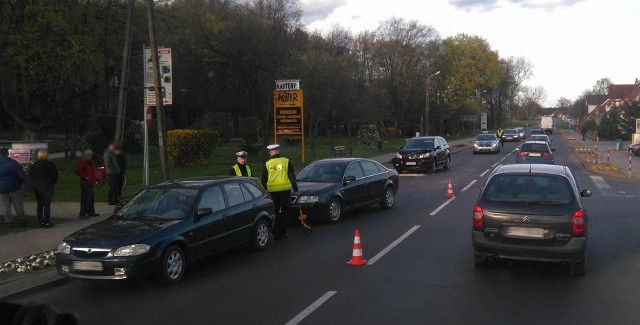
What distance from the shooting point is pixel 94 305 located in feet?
23.0

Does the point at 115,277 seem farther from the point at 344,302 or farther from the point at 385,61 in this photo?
the point at 385,61

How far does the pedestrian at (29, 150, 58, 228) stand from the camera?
1190 cm

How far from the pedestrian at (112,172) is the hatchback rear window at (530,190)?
10.4m

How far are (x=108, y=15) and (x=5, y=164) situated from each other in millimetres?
15534

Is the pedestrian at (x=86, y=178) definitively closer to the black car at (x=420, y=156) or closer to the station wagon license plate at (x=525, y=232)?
the station wagon license plate at (x=525, y=232)

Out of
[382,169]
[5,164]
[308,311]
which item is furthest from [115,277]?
[382,169]

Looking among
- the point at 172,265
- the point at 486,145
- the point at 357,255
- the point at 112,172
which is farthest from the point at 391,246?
the point at 486,145

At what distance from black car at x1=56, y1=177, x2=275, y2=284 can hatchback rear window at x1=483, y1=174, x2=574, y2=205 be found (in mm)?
3880

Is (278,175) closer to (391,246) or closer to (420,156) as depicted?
(391,246)

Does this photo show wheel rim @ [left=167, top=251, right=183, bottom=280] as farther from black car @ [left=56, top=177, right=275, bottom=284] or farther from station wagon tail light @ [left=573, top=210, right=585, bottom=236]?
station wagon tail light @ [left=573, top=210, right=585, bottom=236]

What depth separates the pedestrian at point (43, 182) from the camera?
11898 mm

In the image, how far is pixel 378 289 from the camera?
736 cm

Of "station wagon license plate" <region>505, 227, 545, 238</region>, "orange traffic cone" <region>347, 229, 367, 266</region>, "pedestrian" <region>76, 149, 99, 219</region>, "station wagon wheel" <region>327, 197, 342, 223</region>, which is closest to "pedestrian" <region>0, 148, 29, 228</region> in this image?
"pedestrian" <region>76, 149, 99, 219</region>

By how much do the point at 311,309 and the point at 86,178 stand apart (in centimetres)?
853
